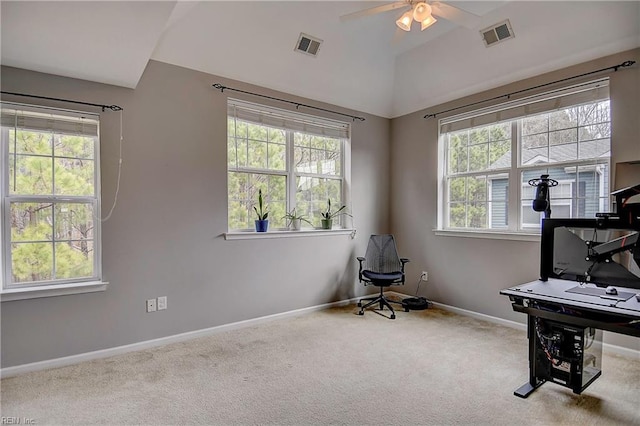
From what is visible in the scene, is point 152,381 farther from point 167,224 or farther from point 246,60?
point 246,60

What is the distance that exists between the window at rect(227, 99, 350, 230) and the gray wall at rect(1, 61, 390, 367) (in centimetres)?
18

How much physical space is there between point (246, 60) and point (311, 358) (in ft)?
9.51

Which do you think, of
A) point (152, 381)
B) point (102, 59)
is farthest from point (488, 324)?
point (102, 59)

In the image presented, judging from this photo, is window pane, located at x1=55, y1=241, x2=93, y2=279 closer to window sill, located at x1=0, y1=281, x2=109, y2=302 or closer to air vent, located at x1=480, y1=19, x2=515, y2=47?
window sill, located at x1=0, y1=281, x2=109, y2=302

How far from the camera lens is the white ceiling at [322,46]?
7.35 feet

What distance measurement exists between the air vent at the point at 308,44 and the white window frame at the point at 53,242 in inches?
80.3

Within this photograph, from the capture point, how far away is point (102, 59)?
2.58m

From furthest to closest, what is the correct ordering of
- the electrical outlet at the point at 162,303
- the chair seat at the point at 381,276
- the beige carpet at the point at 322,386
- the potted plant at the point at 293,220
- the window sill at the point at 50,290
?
1. the potted plant at the point at 293,220
2. the chair seat at the point at 381,276
3. the electrical outlet at the point at 162,303
4. the window sill at the point at 50,290
5. the beige carpet at the point at 322,386

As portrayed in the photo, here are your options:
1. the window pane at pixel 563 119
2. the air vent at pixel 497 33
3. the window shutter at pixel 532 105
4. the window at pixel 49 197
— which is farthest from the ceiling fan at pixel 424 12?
the window at pixel 49 197

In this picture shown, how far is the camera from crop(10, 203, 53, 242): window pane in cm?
271

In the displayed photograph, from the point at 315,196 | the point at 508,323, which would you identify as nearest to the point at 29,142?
the point at 315,196

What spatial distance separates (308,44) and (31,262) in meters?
3.19

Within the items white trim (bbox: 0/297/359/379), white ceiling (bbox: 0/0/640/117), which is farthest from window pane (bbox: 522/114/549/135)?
white trim (bbox: 0/297/359/379)

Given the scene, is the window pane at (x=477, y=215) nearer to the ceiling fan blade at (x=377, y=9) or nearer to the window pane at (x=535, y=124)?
the window pane at (x=535, y=124)
